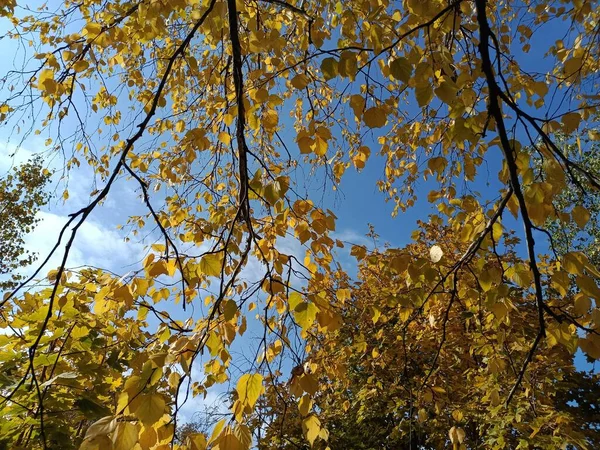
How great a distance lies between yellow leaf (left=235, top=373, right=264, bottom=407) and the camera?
1157 mm

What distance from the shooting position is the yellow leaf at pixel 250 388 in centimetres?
116

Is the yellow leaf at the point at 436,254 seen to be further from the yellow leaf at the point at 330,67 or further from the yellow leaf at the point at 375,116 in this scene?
the yellow leaf at the point at 330,67

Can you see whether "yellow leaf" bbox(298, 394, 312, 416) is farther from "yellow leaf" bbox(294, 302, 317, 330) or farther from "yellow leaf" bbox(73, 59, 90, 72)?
"yellow leaf" bbox(73, 59, 90, 72)

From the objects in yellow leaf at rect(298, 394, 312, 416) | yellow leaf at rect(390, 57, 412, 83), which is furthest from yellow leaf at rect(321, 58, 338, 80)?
yellow leaf at rect(298, 394, 312, 416)

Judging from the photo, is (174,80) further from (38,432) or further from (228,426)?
(228,426)

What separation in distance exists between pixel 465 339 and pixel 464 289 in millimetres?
A: 3961

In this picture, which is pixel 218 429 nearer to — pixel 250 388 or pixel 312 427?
pixel 250 388

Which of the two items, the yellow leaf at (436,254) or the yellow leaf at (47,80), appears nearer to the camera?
the yellow leaf at (436,254)

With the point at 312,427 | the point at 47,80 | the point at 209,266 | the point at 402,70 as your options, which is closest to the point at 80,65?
the point at 47,80

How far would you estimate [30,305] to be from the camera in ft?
7.82

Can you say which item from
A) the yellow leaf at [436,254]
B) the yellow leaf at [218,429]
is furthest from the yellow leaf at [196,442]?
the yellow leaf at [436,254]

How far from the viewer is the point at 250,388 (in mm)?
1166

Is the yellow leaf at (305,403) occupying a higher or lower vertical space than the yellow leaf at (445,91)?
lower

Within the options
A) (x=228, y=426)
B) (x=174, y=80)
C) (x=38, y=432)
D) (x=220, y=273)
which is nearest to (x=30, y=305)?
(x=38, y=432)
